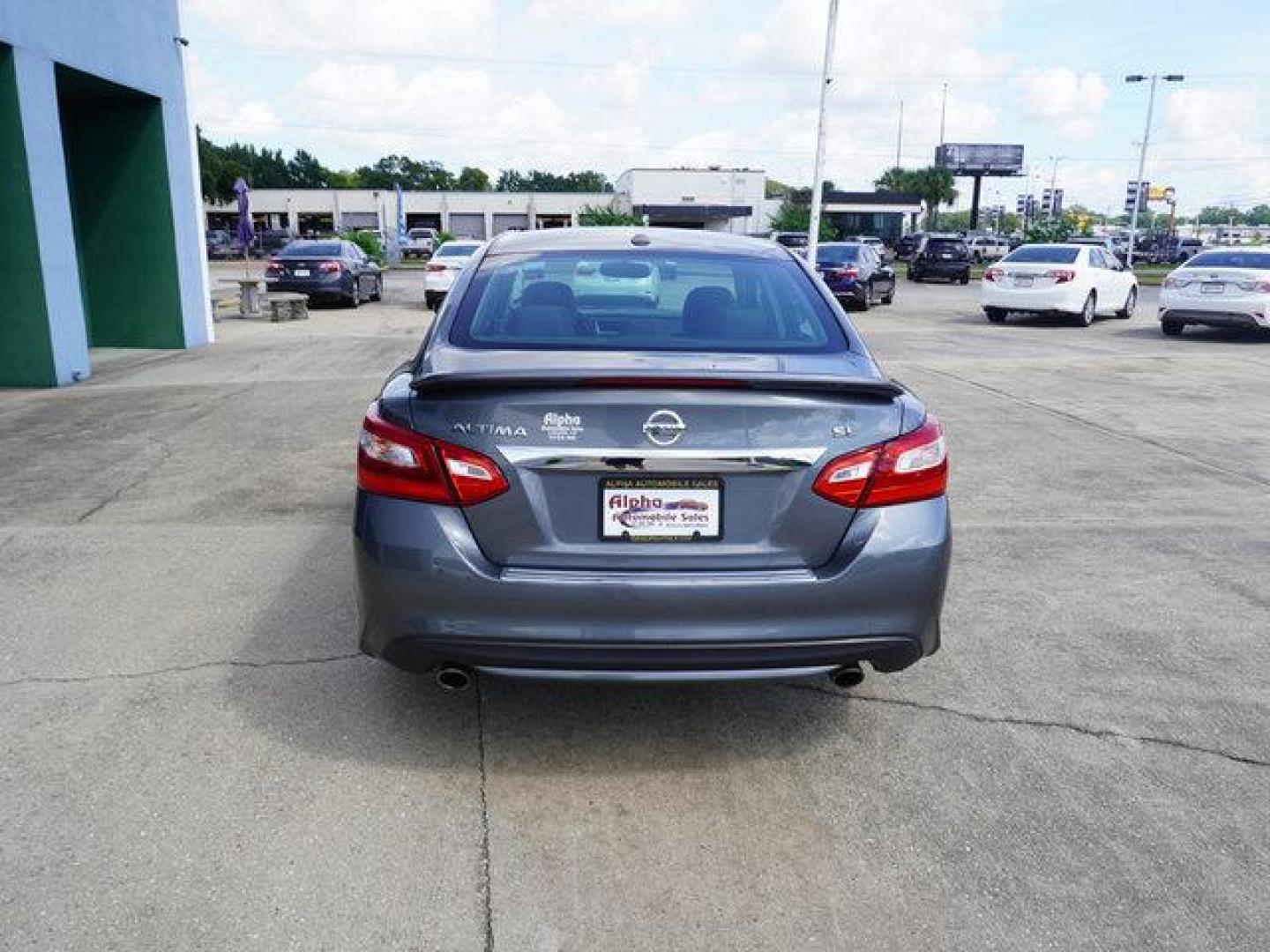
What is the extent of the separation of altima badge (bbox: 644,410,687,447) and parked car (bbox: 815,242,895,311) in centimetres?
2066

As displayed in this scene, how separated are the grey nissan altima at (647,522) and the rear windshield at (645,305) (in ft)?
1.25

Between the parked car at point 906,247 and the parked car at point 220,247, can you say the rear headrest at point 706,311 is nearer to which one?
the parked car at point 906,247

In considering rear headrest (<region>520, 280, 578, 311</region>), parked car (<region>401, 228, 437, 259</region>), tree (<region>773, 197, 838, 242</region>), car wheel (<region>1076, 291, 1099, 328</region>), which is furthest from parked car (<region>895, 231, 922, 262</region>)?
rear headrest (<region>520, 280, 578, 311</region>)

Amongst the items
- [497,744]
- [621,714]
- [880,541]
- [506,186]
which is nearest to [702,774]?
[621,714]

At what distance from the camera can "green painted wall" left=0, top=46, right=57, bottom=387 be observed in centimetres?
1059

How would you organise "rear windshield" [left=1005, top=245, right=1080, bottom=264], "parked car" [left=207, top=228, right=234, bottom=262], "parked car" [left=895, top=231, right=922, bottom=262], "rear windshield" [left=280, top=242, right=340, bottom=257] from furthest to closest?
1. "parked car" [left=207, top=228, right=234, bottom=262]
2. "parked car" [left=895, top=231, right=922, bottom=262]
3. "rear windshield" [left=280, top=242, right=340, bottom=257]
4. "rear windshield" [left=1005, top=245, right=1080, bottom=264]

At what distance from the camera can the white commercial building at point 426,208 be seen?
91812mm

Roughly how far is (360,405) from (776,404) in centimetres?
779

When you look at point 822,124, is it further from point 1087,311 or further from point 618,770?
point 618,770

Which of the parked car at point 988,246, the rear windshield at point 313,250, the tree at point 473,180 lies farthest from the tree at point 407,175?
the rear windshield at point 313,250

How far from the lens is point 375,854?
2.88 m

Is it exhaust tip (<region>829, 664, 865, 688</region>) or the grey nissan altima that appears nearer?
the grey nissan altima

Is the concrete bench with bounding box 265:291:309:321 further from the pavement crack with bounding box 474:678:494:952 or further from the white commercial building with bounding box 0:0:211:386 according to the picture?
the pavement crack with bounding box 474:678:494:952

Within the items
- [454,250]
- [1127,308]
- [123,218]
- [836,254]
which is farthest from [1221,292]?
[123,218]
